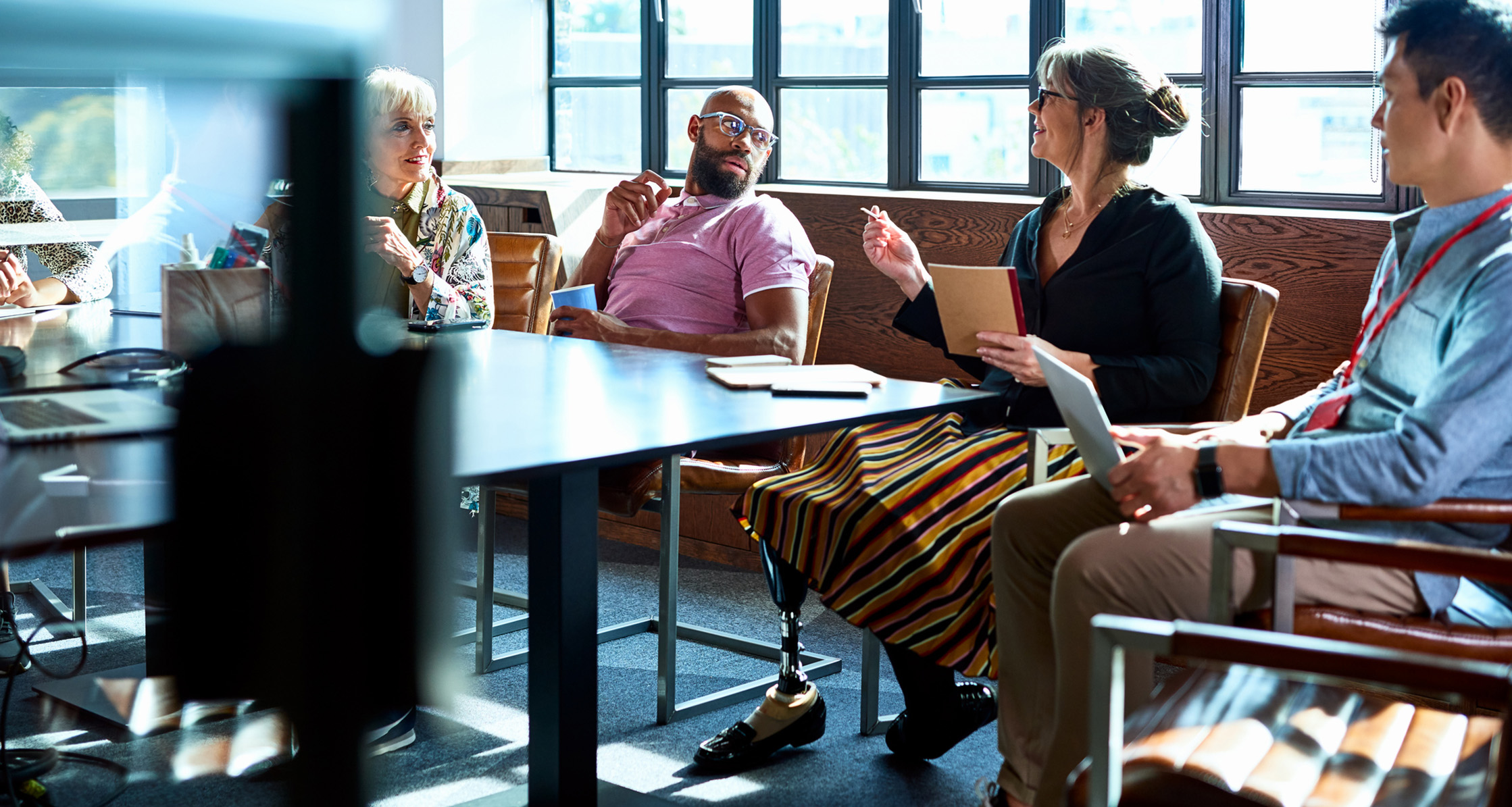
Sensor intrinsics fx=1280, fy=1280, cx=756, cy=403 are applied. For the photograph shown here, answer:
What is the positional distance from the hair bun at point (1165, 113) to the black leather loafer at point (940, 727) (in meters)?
1.03

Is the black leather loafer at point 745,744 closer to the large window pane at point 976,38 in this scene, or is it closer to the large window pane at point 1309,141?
the large window pane at point 1309,141

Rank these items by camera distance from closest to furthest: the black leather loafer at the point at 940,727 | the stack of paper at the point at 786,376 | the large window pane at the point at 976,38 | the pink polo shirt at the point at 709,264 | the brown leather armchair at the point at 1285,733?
the brown leather armchair at the point at 1285,733 → the stack of paper at the point at 786,376 → the black leather loafer at the point at 940,727 → the pink polo shirt at the point at 709,264 → the large window pane at the point at 976,38

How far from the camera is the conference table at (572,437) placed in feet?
4.40

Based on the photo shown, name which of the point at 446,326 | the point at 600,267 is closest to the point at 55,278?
the point at 446,326

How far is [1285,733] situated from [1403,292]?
0.65 metres

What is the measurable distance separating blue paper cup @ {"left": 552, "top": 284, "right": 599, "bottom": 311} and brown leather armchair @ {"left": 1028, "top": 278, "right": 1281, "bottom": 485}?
122 cm

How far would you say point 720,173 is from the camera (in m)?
2.81

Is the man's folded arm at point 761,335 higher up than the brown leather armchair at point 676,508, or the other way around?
the man's folded arm at point 761,335

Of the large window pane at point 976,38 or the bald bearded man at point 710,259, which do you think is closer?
Result: the bald bearded man at point 710,259

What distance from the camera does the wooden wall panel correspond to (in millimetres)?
2822

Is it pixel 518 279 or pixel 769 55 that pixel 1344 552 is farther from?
pixel 769 55

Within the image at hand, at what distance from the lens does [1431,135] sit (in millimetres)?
1462

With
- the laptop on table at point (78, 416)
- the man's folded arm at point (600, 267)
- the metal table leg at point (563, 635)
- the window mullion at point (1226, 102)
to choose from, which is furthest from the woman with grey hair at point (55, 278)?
the window mullion at point (1226, 102)

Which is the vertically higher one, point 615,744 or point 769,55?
point 769,55
